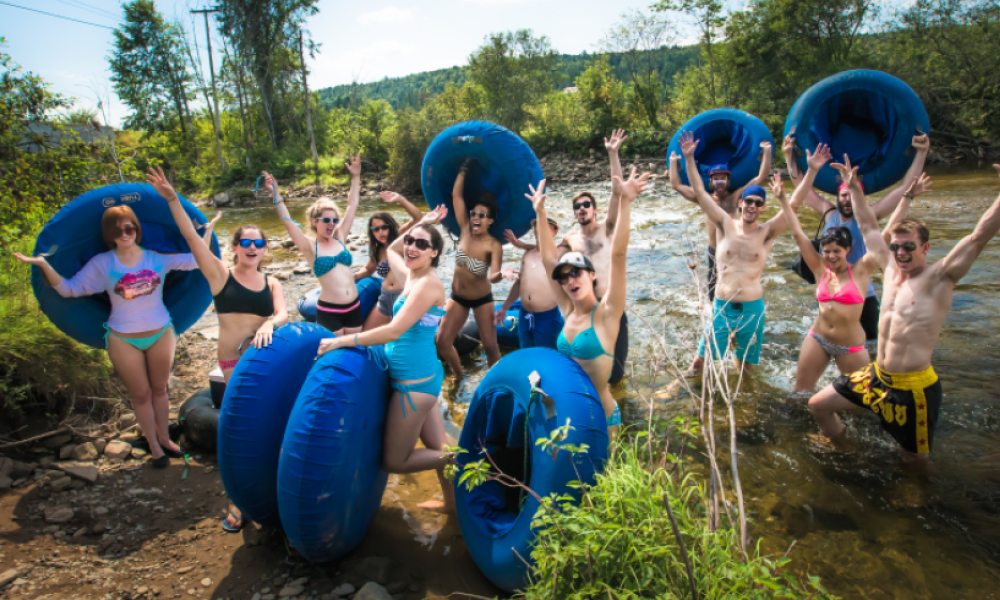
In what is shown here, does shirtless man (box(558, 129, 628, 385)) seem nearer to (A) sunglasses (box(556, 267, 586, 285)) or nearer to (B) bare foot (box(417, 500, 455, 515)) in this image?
(A) sunglasses (box(556, 267, 586, 285))

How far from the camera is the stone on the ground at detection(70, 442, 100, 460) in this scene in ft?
13.2

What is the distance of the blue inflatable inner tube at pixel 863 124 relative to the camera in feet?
16.7

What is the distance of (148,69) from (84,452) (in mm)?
41419

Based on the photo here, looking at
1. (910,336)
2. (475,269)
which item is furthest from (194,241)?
(910,336)

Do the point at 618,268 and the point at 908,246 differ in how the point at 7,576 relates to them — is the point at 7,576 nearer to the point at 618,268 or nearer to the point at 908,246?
the point at 618,268

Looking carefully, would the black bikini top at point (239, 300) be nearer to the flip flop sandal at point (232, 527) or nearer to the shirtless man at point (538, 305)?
the flip flop sandal at point (232, 527)

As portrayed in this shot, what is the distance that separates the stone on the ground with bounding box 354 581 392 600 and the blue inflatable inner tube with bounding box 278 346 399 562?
11.7 inches

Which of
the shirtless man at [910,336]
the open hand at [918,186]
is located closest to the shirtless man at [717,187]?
the open hand at [918,186]

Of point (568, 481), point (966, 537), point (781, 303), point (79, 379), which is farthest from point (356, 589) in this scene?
point (781, 303)

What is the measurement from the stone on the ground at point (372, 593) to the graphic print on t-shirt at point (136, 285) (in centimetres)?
276

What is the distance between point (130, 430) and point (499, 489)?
3.30 metres

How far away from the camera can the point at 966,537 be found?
3.30m

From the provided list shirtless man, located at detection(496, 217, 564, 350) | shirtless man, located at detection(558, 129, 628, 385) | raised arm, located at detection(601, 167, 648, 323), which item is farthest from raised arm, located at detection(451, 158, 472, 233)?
raised arm, located at detection(601, 167, 648, 323)

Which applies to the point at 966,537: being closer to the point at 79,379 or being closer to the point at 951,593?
the point at 951,593
